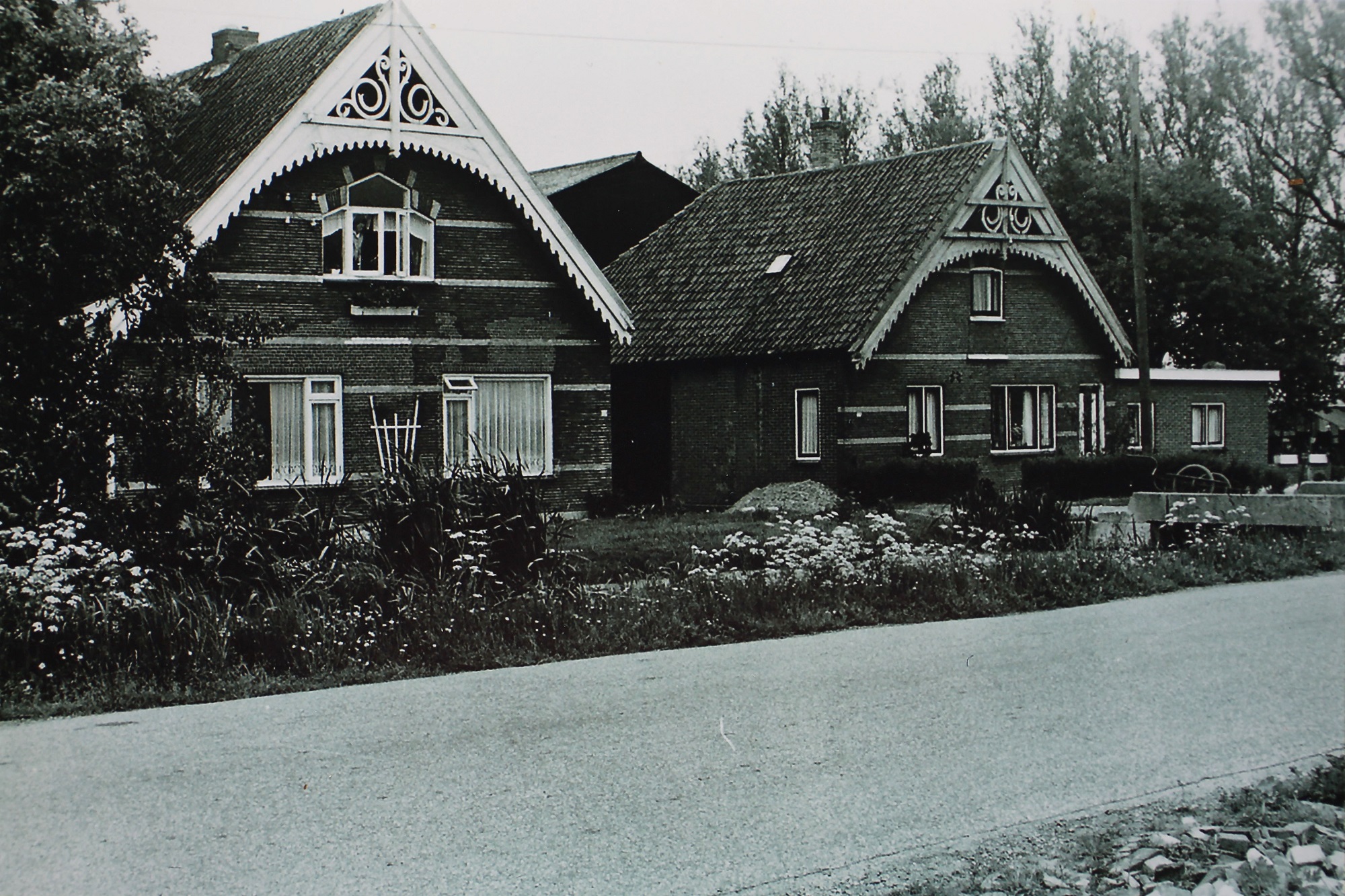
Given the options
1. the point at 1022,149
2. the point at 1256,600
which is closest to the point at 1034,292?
the point at 1022,149

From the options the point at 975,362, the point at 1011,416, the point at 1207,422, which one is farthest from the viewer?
the point at 1207,422

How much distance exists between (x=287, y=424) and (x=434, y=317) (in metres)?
2.96

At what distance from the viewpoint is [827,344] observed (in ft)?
89.9

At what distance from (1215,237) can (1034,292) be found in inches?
271

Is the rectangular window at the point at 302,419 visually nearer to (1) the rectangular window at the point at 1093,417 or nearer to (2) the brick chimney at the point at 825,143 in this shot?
(2) the brick chimney at the point at 825,143

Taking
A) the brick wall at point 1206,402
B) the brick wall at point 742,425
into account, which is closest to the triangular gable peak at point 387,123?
the brick wall at point 742,425

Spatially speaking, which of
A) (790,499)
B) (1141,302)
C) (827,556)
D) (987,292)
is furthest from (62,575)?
(987,292)

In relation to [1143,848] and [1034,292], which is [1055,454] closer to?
[1034,292]

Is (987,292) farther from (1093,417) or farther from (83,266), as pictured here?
(83,266)

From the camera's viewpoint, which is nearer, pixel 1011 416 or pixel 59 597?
pixel 59 597

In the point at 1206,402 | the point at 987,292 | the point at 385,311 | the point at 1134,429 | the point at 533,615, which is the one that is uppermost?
the point at 987,292

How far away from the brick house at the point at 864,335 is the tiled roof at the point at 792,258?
48 millimetres

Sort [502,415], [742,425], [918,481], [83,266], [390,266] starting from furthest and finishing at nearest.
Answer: [742,425] → [918,481] → [502,415] → [390,266] → [83,266]

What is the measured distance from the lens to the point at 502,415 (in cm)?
2402
